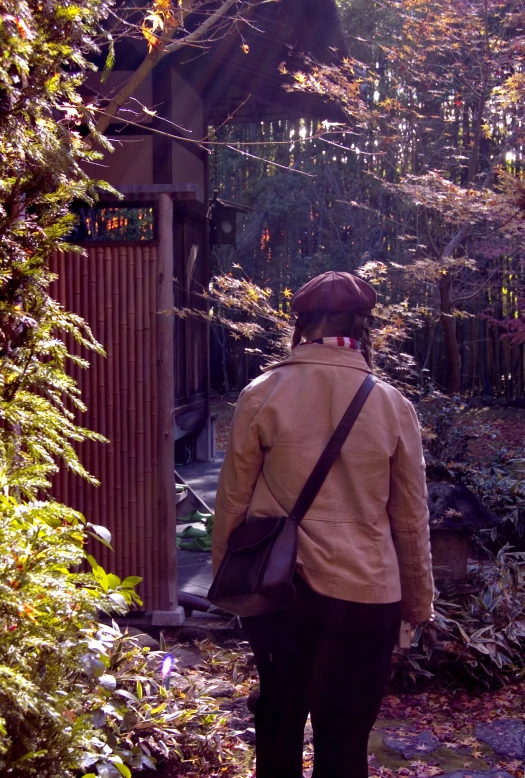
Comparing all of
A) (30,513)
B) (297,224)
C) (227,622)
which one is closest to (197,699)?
(227,622)

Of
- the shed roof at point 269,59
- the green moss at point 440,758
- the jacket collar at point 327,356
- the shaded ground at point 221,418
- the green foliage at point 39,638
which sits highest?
the shed roof at point 269,59

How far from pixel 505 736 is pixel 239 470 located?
225 cm

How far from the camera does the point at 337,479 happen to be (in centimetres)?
239

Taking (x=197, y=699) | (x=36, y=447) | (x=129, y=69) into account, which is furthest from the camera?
(x=129, y=69)

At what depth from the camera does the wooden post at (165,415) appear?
4613 millimetres

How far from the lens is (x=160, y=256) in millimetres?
4613

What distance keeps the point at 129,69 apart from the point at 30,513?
21.3ft

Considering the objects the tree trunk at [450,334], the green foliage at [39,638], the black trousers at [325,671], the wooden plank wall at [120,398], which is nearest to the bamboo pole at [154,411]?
the wooden plank wall at [120,398]

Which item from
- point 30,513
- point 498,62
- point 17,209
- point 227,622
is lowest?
point 227,622

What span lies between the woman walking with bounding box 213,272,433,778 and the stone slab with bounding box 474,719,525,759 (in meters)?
1.52

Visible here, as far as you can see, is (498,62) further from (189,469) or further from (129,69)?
(189,469)

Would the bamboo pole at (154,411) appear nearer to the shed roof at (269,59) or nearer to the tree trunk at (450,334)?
the shed roof at (269,59)

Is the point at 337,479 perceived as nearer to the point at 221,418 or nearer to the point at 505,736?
the point at 505,736

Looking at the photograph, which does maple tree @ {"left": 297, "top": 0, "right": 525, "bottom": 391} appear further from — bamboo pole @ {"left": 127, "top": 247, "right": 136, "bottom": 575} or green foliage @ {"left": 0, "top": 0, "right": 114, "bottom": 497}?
green foliage @ {"left": 0, "top": 0, "right": 114, "bottom": 497}
